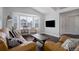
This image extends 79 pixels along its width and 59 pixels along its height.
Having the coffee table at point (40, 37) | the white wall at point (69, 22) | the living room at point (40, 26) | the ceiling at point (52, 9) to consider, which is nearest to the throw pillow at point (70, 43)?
the living room at point (40, 26)

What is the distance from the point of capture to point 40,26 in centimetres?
204

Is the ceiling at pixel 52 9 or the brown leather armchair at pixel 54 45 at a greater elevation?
the ceiling at pixel 52 9

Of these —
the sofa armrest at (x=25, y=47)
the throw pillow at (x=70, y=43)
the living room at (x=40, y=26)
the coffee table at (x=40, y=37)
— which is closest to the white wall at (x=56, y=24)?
the living room at (x=40, y=26)

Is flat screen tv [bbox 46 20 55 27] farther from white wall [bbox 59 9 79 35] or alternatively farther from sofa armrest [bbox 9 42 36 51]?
sofa armrest [bbox 9 42 36 51]

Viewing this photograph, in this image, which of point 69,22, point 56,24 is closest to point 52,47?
point 56,24

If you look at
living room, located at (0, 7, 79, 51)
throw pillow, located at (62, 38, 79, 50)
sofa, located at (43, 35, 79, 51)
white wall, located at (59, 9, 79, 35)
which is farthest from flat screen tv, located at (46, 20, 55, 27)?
throw pillow, located at (62, 38, 79, 50)

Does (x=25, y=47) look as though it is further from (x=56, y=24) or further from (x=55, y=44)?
(x=56, y=24)

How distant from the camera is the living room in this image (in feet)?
6.41

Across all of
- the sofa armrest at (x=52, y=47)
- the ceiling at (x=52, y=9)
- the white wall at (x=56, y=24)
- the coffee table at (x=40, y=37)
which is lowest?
the sofa armrest at (x=52, y=47)

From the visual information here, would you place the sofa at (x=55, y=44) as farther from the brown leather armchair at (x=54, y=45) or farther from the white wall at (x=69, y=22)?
the white wall at (x=69, y=22)

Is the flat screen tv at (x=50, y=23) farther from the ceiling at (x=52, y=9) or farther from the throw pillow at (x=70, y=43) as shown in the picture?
the throw pillow at (x=70, y=43)

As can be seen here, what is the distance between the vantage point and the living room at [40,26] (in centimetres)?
195
